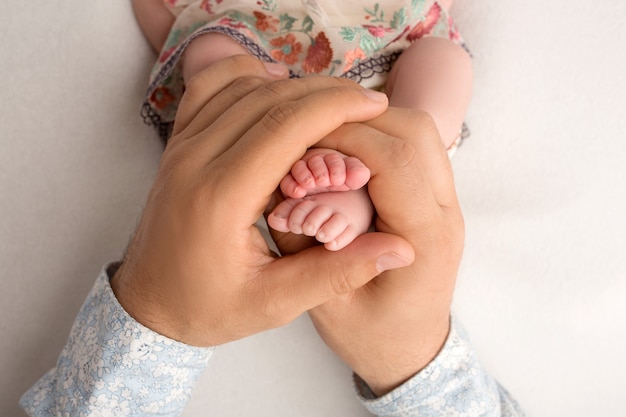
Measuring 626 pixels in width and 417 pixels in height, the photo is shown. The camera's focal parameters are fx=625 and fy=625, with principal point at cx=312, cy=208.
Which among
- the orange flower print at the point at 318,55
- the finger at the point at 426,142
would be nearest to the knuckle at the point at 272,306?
the finger at the point at 426,142

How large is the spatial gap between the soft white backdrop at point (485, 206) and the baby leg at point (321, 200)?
0.43 metres

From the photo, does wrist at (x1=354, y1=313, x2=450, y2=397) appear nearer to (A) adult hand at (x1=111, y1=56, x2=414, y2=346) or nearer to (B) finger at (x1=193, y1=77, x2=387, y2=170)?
(A) adult hand at (x1=111, y1=56, x2=414, y2=346)

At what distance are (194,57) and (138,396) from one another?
0.53 meters

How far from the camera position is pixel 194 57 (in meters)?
1.01

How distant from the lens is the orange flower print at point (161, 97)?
1079mm

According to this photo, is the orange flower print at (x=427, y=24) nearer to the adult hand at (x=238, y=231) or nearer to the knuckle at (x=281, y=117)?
the adult hand at (x=238, y=231)

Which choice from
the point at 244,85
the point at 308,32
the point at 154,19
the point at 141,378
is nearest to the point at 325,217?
the point at 244,85

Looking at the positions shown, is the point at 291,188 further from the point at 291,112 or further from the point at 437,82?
the point at 437,82

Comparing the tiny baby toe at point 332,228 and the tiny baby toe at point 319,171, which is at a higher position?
the tiny baby toe at point 319,171

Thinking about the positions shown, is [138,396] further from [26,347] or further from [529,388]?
[529,388]

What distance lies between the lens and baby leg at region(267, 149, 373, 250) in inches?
27.6

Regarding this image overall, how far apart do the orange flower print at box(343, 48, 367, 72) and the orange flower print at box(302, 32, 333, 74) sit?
0.03 meters

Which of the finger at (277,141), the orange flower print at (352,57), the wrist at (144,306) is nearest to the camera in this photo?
the finger at (277,141)

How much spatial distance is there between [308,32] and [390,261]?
0.52 meters
